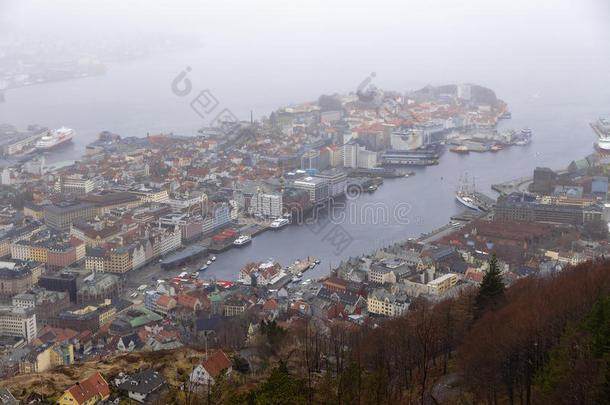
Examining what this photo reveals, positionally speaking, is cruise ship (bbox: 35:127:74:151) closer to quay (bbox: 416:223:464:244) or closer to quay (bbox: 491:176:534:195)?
quay (bbox: 491:176:534:195)

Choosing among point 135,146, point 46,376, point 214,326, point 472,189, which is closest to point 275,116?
point 135,146

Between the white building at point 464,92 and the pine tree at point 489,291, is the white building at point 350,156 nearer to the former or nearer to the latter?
the white building at point 464,92

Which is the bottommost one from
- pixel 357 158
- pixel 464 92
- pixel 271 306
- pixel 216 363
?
pixel 271 306

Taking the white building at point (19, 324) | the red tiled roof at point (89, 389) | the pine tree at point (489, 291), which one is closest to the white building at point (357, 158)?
the white building at point (19, 324)

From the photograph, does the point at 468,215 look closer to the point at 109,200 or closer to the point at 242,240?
the point at 242,240

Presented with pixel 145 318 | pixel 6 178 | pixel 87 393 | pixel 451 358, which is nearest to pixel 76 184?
pixel 6 178
